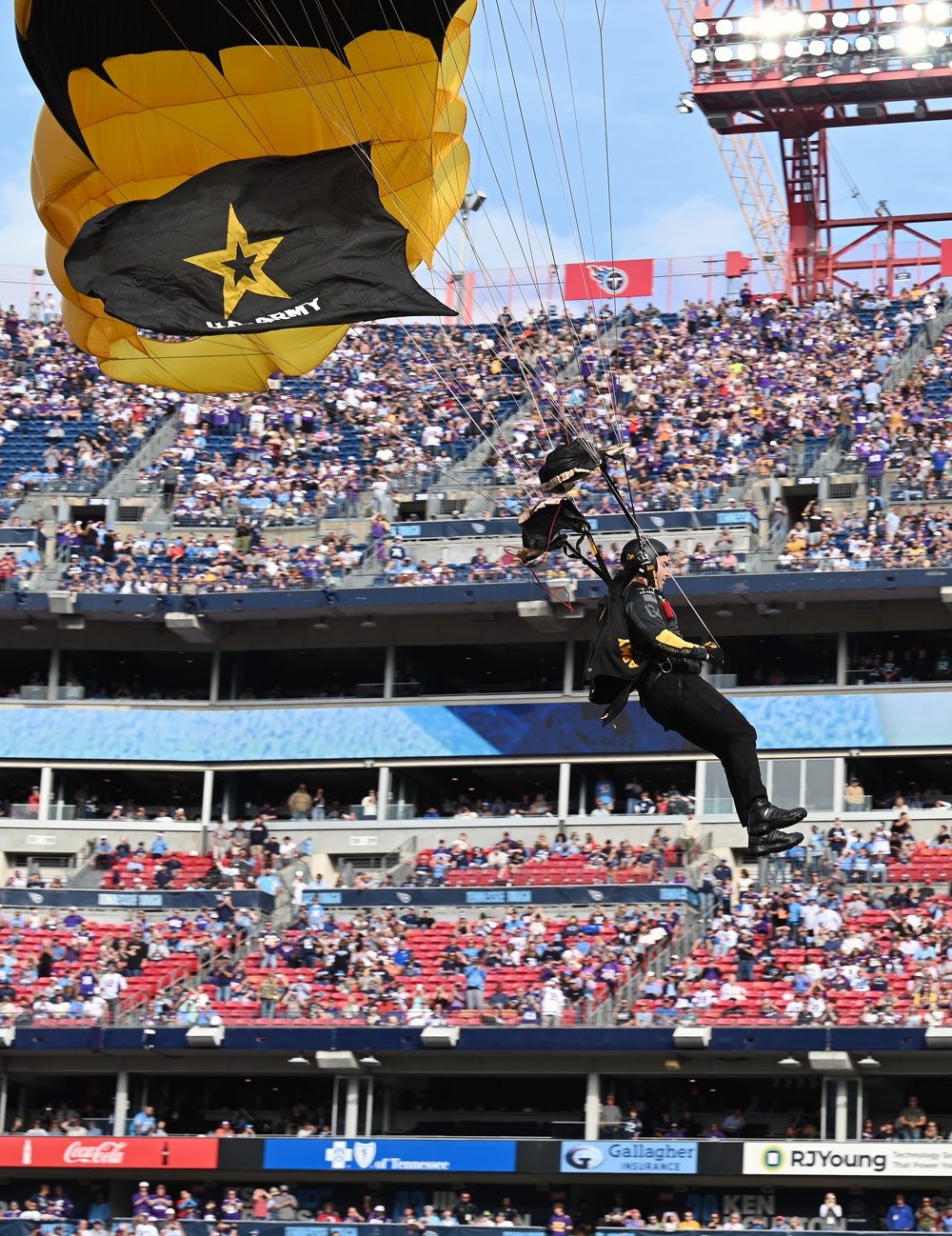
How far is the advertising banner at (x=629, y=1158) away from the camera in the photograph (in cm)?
2905

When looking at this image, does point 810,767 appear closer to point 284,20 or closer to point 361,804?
point 361,804

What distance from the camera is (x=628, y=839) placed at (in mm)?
37062

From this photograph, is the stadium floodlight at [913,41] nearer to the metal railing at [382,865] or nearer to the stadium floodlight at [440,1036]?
the metal railing at [382,865]

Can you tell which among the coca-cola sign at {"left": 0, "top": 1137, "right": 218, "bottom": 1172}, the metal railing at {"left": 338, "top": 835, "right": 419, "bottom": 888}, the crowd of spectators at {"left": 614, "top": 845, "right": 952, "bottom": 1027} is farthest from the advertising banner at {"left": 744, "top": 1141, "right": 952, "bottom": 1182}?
the metal railing at {"left": 338, "top": 835, "right": 419, "bottom": 888}

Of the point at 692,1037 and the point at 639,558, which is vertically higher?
the point at 639,558

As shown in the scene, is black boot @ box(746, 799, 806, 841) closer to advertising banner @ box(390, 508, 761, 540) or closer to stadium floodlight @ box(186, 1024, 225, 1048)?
stadium floodlight @ box(186, 1024, 225, 1048)

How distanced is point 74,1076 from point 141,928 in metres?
2.56

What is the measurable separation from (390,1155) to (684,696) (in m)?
17.1

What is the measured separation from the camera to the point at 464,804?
131ft

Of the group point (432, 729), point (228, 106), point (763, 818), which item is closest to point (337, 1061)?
point (432, 729)

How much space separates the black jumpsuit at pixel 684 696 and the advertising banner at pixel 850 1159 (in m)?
14.5

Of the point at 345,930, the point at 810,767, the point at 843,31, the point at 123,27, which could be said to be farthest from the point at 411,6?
the point at 843,31

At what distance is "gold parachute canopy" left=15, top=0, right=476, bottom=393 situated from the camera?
18297mm

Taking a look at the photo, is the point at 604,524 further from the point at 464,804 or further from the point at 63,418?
the point at 63,418
